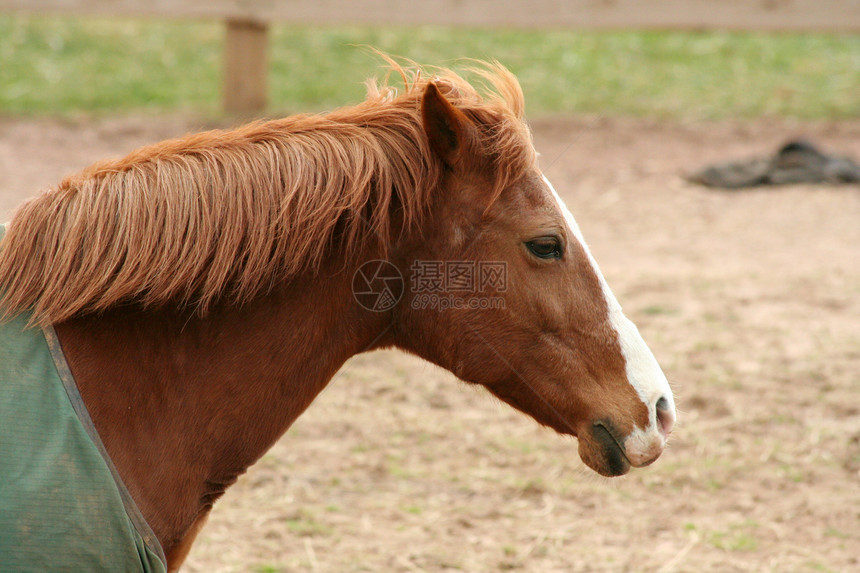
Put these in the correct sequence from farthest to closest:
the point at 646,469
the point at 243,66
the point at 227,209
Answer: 1. the point at 243,66
2. the point at 646,469
3. the point at 227,209

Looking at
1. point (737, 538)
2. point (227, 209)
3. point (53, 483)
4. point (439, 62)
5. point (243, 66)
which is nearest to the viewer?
point (53, 483)

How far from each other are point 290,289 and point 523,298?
1.92 ft

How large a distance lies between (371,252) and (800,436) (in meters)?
2.97

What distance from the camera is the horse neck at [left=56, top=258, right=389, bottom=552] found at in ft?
6.05

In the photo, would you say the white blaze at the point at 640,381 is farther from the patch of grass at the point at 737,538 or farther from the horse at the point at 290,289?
the patch of grass at the point at 737,538

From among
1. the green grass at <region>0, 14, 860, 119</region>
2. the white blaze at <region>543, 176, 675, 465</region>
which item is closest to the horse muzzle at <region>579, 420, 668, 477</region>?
the white blaze at <region>543, 176, 675, 465</region>

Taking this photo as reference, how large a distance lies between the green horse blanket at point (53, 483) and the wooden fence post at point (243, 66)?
7.33 m

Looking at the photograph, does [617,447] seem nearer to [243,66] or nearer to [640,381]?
[640,381]

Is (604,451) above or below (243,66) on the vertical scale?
above

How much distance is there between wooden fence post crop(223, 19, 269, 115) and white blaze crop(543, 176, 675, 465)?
7242 millimetres

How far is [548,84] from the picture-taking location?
10180 millimetres

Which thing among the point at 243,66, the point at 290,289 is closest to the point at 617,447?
the point at 290,289

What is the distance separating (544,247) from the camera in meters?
2.06

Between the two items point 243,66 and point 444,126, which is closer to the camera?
point 444,126
